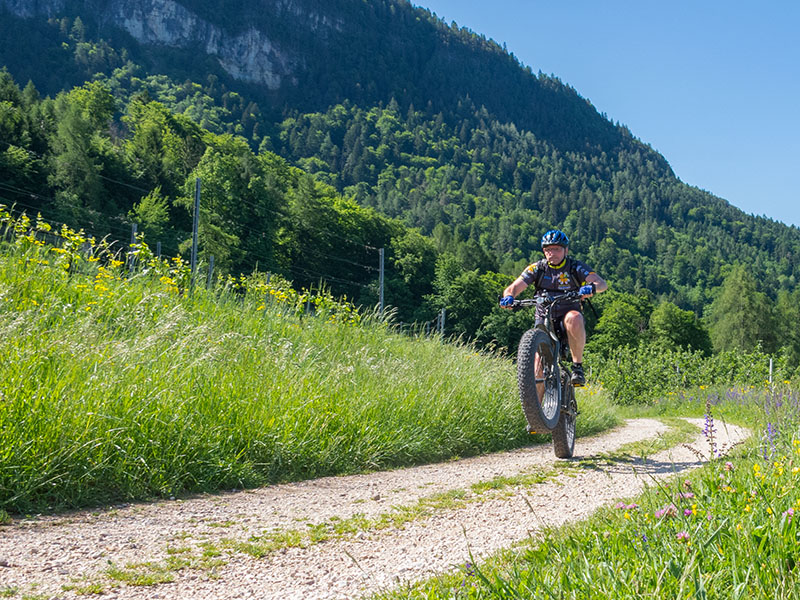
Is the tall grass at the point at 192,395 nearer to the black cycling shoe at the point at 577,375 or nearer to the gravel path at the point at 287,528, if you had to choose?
the gravel path at the point at 287,528

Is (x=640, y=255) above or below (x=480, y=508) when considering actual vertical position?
above

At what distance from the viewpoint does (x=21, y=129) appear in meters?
47.7

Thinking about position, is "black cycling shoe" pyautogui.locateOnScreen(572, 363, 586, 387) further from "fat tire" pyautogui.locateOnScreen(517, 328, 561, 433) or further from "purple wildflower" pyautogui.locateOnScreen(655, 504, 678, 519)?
"purple wildflower" pyautogui.locateOnScreen(655, 504, 678, 519)

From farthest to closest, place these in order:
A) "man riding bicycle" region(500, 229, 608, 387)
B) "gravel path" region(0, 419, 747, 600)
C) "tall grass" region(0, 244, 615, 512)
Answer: "man riding bicycle" region(500, 229, 608, 387)
"tall grass" region(0, 244, 615, 512)
"gravel path" region(0, 419, 747, 600)

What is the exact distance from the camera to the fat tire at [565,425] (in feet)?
20.2

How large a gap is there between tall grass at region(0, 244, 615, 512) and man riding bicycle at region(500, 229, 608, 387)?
1437 millimetres

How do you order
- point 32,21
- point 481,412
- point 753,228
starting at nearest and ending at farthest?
point 481,412
point 32,21
point 753,228

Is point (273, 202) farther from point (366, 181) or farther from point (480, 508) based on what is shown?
point (366, 181)

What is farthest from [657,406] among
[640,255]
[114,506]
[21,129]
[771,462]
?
[640,255]

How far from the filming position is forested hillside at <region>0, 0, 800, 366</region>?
48375mm

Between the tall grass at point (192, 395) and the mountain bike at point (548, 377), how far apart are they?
1.04 metres

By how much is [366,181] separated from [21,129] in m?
115

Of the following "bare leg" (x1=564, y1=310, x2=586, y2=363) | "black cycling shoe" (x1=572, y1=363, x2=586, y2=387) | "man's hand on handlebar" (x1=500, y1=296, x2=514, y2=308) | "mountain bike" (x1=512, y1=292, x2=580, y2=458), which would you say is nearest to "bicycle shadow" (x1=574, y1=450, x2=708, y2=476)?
"mountain bike" (x1=512, y1=292, x2=580, y2=458)

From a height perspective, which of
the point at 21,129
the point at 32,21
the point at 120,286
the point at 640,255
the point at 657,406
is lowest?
the point at 657,406
